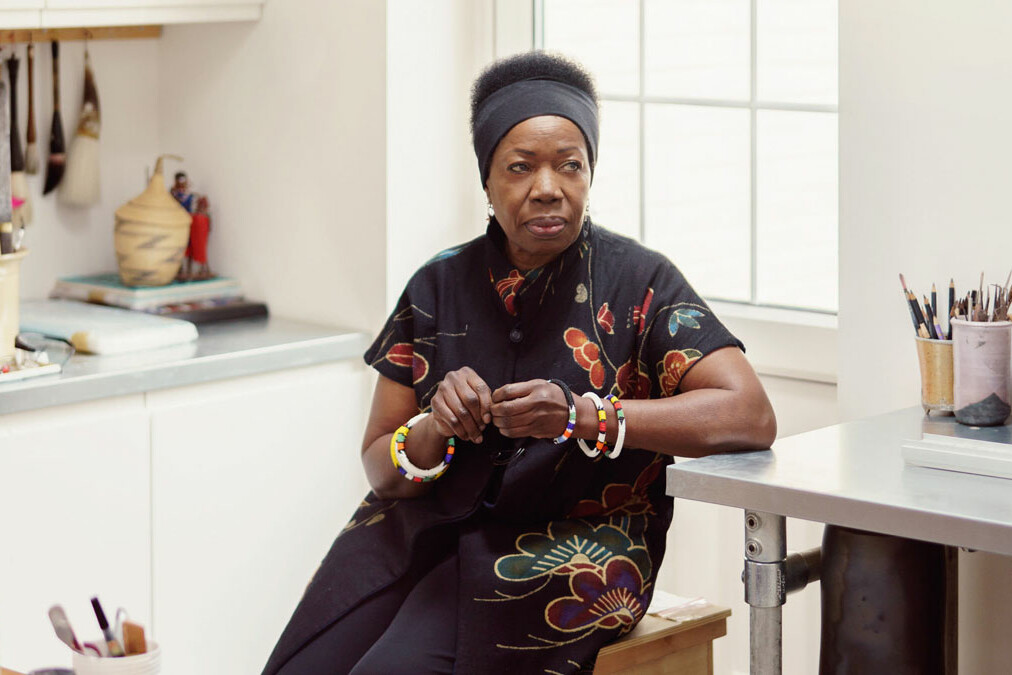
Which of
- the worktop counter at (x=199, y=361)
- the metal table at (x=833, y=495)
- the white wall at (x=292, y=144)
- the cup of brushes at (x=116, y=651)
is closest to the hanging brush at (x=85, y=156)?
the white wall at (x=292, y=144)

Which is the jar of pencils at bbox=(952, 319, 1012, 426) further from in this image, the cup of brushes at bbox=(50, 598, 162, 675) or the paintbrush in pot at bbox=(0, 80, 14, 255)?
the paintbrush in pot at bbox=(0, 80, 14, 255)

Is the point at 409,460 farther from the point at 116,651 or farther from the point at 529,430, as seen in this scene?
the point at 116,651

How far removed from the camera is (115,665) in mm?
1618

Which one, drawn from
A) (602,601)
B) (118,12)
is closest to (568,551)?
(602,601)

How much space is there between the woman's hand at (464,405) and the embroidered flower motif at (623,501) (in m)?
0.24

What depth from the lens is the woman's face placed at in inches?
86.9

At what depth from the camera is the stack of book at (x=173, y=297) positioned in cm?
337

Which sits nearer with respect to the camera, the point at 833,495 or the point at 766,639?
the point at 833,495

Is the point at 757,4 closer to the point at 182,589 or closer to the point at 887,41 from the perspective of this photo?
the point at 887,41

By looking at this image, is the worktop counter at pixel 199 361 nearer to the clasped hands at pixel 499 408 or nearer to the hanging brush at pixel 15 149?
the hanging brush at pixel 15 149

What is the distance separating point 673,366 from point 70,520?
4.32 feet

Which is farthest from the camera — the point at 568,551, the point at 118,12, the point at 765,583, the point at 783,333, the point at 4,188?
the point at 118,12

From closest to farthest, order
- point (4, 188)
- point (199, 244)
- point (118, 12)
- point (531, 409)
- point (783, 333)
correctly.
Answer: point (531, 409)
point (783, 333)
point (4, 188)
point (118, 12)
point (199, 244)

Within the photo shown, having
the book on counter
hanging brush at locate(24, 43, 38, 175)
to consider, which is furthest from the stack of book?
hanging brush at locate(24, 43, 38, 175)
